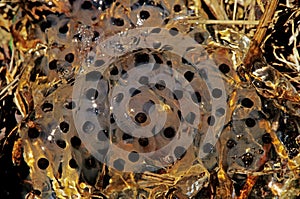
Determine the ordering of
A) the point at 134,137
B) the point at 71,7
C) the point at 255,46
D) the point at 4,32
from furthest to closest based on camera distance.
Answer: the point at 4,32, the point at 71,7, the point at 255,46, the point at 134,137

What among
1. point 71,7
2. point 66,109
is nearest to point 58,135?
point 66,109

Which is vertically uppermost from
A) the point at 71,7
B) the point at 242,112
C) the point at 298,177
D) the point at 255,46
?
the point at 71,7

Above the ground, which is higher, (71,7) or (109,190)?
(71,7)

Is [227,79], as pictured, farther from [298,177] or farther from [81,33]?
[81,33]

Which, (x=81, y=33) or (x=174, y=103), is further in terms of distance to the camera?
(x=81, y=33)

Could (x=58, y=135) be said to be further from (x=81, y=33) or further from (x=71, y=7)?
(x=71, y=7)

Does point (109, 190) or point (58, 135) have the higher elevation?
point (58, 135)

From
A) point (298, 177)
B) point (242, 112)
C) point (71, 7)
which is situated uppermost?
point (71, 7)

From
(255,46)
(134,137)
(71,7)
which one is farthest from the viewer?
(71,7)

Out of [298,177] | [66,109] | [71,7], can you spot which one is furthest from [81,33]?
[298,177]
